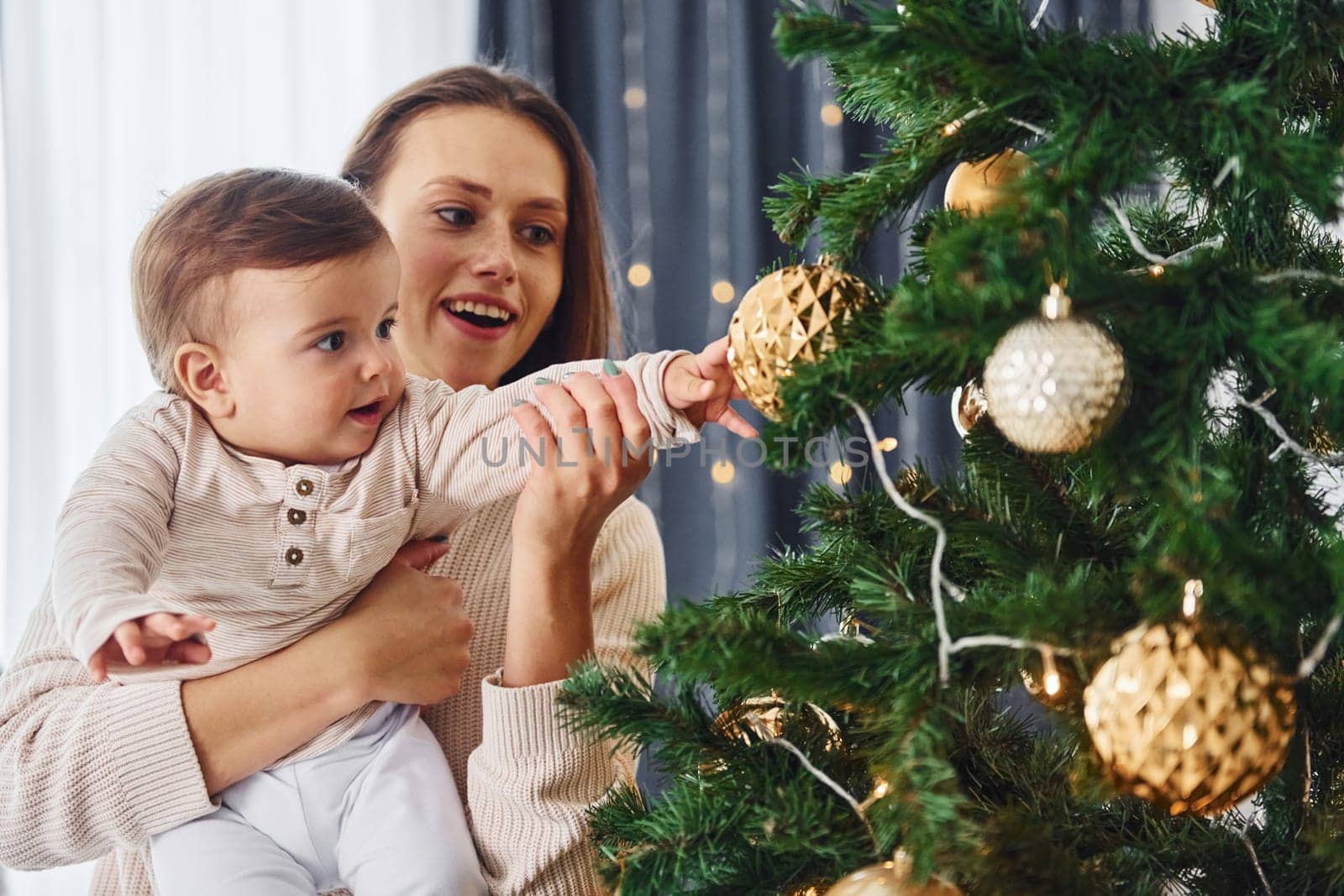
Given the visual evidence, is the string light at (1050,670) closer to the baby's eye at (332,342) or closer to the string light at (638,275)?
the baby's eye at (332,342)

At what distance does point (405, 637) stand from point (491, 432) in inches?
8.7

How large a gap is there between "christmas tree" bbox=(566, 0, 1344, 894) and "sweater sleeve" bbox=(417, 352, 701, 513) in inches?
11.0

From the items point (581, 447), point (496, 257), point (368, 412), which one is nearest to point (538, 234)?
point (496, 257)

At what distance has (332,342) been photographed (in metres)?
1.05

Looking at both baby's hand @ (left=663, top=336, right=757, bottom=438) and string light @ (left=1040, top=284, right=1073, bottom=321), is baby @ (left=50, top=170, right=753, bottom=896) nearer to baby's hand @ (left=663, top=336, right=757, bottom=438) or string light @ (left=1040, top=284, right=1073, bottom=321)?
baby's hand @ (left=663, top=336, right=757, bottom=438)

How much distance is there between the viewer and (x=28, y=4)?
2.09m

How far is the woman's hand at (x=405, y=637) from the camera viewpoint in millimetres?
1025

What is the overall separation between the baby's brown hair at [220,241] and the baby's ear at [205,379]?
12mm

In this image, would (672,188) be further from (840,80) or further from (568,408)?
(840,80)

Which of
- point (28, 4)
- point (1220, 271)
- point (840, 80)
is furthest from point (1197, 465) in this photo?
point (28, 4)

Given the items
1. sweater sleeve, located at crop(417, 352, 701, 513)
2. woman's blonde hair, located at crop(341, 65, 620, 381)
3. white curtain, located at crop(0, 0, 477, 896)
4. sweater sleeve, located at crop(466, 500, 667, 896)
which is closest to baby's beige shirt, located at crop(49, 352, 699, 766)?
sweater sleeve, located at crop(417, 352, 701, 513)

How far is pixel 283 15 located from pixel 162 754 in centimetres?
175

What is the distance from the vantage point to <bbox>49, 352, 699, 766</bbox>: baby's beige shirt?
994 millimetres

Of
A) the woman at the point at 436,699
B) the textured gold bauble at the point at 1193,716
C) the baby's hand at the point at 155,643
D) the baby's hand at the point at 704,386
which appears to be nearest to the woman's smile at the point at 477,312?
the woman at the point at 436,699
